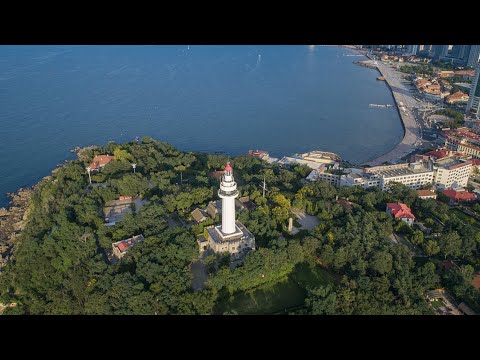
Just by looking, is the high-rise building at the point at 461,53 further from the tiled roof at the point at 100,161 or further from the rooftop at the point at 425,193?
the tiled roof at the point at 100,161

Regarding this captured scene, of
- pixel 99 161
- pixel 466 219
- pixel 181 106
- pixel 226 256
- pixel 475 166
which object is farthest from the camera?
Result: pixel 181 106

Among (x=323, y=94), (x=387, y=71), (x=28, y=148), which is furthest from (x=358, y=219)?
(x=387, y=71)

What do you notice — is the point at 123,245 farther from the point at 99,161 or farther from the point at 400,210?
the point at 400,210

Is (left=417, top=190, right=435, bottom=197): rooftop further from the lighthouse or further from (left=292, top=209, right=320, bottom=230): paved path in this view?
the lighthouse

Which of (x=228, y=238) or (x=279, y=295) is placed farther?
(x=228, y=238)

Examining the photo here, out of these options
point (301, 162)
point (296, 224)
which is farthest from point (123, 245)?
point (301, 162)

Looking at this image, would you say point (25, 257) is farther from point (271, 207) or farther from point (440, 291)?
point (440, 291)
